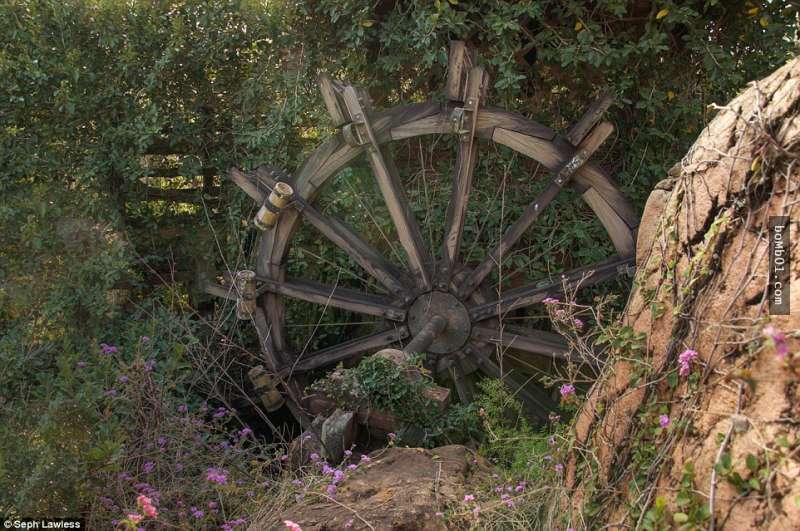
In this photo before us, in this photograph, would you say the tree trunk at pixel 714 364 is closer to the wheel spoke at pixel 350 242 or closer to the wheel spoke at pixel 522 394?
the wheel spoke at pixel 522 394

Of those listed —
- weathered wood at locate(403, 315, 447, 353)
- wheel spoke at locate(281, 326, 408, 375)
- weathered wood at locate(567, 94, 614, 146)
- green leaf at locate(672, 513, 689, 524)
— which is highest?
weathered wood at locate(567, 94, 614, 146)

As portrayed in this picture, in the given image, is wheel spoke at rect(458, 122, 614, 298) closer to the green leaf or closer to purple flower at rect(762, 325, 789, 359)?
the green leaf

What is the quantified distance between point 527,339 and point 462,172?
108cm

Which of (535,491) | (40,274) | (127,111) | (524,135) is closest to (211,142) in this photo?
(127,111)

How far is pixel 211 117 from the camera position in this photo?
229 inches

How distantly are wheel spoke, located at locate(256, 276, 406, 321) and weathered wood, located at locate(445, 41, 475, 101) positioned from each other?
1.36 m

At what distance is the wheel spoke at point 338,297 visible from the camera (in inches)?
202

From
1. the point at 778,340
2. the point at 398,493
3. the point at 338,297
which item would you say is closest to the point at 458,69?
the point at 338,297

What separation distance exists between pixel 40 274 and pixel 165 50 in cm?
169

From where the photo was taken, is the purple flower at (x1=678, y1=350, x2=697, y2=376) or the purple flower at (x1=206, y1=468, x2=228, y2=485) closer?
the purple flower at (x1=678, y1=350, x2=697, y2=376)

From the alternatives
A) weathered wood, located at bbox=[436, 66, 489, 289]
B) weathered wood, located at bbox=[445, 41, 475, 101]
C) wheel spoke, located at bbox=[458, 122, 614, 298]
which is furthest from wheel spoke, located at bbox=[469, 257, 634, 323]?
weathered wood, located at bbox=[445, 41, 475, 101]

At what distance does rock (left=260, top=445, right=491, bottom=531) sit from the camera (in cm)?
313

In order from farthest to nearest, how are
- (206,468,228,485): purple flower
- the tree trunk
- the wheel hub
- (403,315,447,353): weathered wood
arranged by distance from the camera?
1. the wheel hub
2. (403,315,447,353): weathered wood
3. (206,468,228,485): purple flower
4. the tree trunk

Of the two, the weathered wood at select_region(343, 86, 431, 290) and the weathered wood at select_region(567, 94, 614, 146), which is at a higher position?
the weathered wood at select_region(567, 94, 614, 146)
